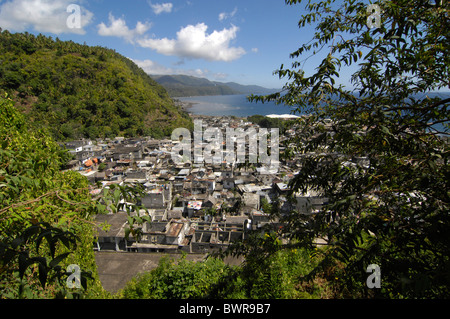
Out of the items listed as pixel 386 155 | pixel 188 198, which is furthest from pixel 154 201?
pixel 386 155

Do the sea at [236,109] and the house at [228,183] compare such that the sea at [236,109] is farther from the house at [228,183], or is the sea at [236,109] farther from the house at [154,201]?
the house at [154,201]

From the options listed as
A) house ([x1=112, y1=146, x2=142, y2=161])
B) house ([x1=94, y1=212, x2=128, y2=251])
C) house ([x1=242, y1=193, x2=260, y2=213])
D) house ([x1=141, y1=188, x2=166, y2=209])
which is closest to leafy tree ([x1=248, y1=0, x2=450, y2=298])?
house ([x1=94, y1=212, x2=128, y2=251])

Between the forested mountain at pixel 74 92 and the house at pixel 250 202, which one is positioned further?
the forested mountain at pixel 74 92

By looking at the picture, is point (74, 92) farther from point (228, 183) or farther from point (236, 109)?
point (236, 109)

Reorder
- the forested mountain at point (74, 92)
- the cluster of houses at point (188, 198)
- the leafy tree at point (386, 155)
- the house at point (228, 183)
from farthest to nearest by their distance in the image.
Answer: the forested mountain at point (74, 92)
the house at point (228, 183)
the cluster of houses at point (188, 198)
the leafy tree at point (386, 155)

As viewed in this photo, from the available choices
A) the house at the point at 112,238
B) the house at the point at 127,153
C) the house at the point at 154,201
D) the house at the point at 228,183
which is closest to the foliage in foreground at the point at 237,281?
the house at the point at 112,238
